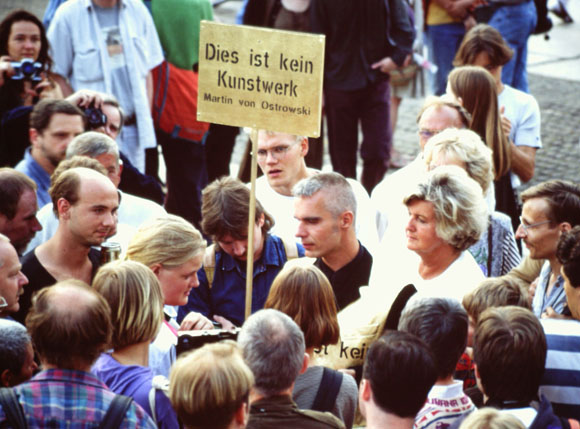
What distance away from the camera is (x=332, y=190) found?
4.73 metres

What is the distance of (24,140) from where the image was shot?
6.28 m

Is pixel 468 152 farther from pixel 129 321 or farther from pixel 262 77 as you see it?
pixel 129 321

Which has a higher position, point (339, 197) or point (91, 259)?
point (339, 197)

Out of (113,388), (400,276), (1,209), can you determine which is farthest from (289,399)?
(1,209)

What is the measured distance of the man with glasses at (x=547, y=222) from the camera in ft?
15.3

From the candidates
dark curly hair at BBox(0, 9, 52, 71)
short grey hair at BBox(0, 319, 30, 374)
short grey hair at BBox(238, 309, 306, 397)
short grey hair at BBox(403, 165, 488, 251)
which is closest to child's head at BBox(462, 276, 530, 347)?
short grey hair at BBox(403, 165, 488, 251)

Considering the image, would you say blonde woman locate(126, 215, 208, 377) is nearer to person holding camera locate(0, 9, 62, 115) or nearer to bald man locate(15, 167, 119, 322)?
bald man locate(15, 167, 119, 322)

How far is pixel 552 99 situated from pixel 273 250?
26.8ft

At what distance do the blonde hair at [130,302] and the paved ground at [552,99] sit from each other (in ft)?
20.3

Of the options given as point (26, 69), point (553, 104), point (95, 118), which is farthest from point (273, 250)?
point (553, 104)

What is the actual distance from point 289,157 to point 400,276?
1.34 meters

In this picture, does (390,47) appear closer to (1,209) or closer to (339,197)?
(339,197)

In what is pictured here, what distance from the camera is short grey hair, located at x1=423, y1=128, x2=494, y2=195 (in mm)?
5297

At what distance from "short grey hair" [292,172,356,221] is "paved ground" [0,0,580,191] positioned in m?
4.92
